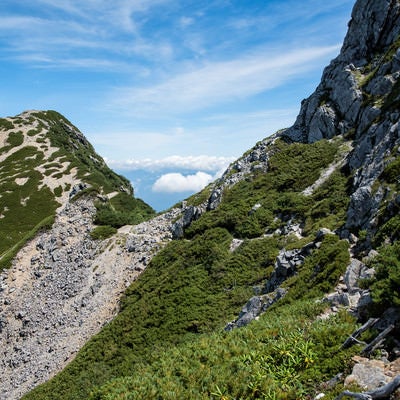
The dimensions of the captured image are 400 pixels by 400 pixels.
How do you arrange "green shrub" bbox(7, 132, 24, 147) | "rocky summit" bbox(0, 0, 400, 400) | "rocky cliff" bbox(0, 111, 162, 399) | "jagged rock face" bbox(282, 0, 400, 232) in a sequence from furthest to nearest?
1. "green shrub" bbox(7, 132, 24, 147)
2. "rocky cliff" bbox(0, 111, 162, 399)
3. "jagged rock face" bbox(282, 0, 400, 232)
4. "rocky summit" bbox(0, 0, 400, 400)

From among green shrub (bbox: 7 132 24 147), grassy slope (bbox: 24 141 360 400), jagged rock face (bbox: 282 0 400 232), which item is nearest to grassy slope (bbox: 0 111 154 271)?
green shrub (bbox: 7 132 24 147)

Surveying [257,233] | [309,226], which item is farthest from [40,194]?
[309,226]

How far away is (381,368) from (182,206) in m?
44.2

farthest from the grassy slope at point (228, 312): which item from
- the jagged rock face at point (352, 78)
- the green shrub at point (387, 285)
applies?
the jagged rock face at point (352, 78)

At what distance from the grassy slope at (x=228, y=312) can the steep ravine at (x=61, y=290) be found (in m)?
3.22

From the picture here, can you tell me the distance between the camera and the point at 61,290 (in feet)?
129

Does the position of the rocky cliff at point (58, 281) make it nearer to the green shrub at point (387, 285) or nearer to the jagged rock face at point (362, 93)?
the jagged rock face at point (362, 93)

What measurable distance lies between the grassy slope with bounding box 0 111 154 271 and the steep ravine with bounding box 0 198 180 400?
3967 mm

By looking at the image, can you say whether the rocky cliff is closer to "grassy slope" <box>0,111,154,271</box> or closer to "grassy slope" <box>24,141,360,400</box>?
"grassy slope" <box>0,111,154,271</box>

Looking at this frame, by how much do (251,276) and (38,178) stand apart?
2764 inches

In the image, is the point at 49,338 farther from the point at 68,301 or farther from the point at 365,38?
the point at 365,38

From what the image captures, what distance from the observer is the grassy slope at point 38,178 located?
211ft

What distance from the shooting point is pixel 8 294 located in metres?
41.3

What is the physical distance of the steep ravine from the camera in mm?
32144
